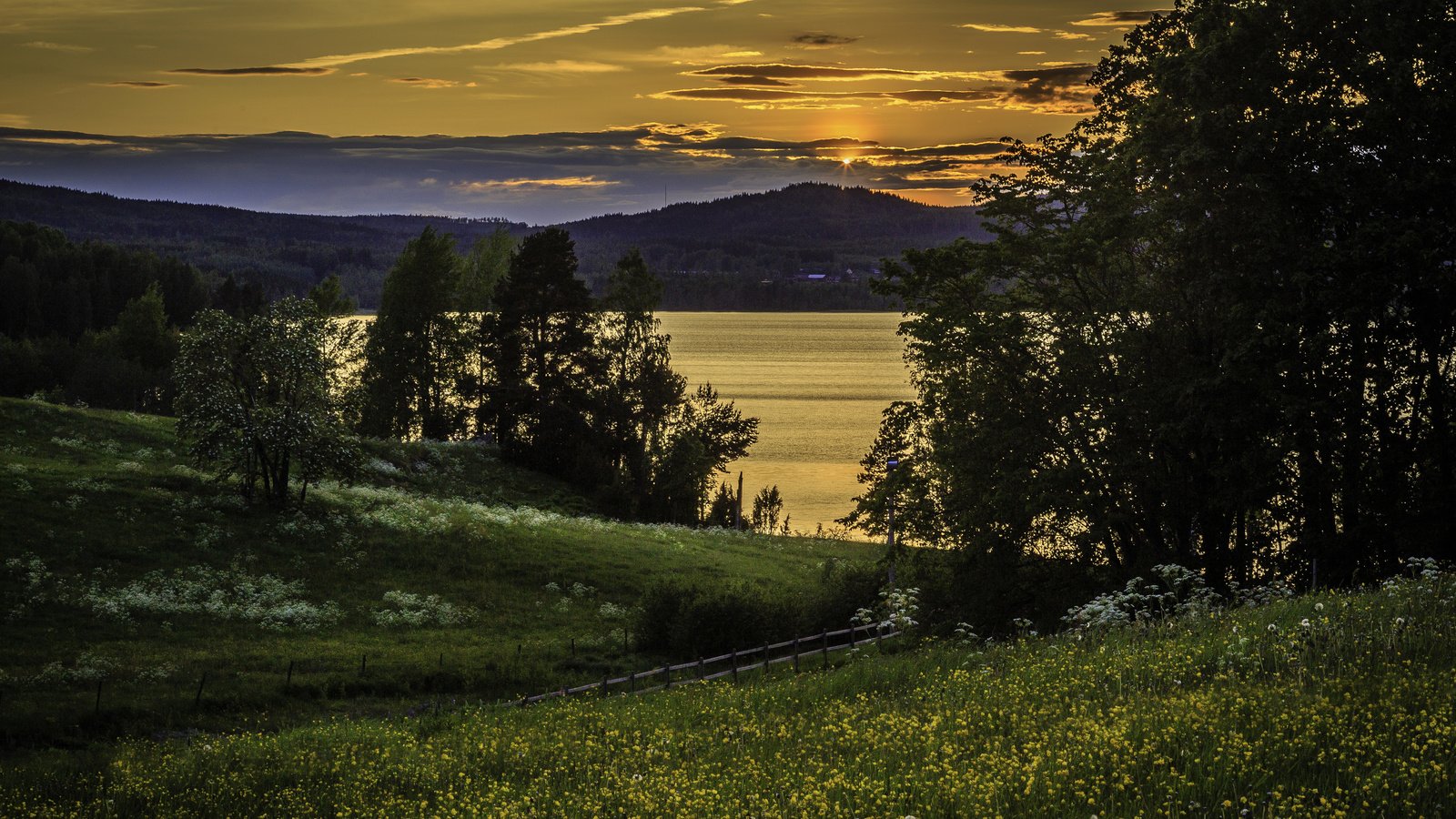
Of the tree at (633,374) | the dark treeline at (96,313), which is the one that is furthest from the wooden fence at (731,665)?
the dark treeline at (96,313)

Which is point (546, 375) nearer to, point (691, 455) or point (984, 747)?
point (691, 455)

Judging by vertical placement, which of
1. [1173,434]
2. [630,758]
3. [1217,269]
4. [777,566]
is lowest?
[777,566]

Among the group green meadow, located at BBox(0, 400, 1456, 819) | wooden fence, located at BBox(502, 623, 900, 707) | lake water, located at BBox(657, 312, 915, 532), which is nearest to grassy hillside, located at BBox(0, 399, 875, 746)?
green meadow, located at BBox(0, 400, 1456, 819)

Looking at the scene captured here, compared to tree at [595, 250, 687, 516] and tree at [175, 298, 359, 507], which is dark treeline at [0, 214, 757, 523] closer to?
tree at [595, 250, 687, 516]

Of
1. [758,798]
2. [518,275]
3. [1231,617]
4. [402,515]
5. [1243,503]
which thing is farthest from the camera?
[518,275]

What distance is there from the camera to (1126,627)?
49.5 feet

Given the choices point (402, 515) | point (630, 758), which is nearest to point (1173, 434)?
point (630, 758)

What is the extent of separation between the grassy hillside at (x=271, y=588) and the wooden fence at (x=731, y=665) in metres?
2.02

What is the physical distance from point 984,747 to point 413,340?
73.3 metres

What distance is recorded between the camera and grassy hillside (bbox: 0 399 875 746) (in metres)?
26.6

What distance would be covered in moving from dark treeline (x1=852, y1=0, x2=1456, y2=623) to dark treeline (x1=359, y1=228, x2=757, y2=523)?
39362 mm

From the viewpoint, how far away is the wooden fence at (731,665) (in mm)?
25516

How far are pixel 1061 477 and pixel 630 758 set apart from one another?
16888 millimetres

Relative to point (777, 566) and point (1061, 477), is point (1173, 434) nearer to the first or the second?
point (1061, 477)
